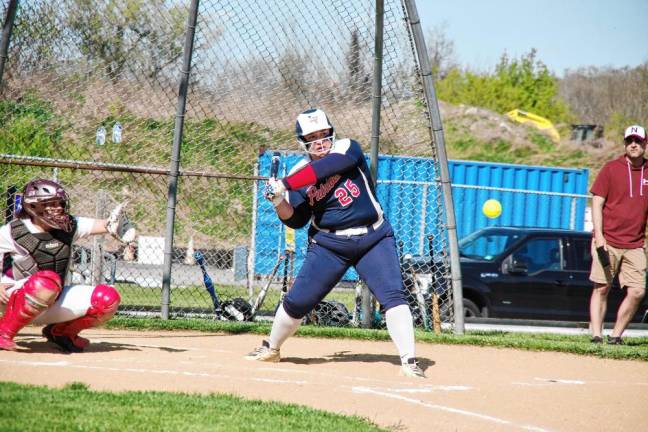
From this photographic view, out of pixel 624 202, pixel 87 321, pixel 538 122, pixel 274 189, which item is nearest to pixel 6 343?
pixel 87 321

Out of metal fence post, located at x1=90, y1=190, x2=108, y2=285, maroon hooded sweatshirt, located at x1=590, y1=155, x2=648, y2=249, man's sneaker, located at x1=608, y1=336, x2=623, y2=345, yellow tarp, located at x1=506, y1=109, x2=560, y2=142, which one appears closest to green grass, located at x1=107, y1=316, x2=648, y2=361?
man's sneaker, located at x1=608, y1=336, x2=623, y2=345

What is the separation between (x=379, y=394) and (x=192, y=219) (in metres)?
6.05

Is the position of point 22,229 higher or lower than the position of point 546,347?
higher

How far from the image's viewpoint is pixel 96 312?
7.27 metres

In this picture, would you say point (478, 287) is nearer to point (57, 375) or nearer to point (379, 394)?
point (379, 394)

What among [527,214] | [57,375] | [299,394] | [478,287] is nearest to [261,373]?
[299,394]

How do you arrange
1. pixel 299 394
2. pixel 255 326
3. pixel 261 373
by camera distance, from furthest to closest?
1. pixel 255 326
2. pixel 261 373
3. pixel 299 394

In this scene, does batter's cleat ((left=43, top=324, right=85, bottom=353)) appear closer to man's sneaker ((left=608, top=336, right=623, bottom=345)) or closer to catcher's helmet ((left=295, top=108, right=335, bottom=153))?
catcher's helmet ((left=295, top=108, right=335, bottom=153))

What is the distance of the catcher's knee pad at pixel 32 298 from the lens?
6891 mm

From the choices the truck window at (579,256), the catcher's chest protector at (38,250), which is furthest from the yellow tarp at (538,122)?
the catcher's chest protector at (38,250)

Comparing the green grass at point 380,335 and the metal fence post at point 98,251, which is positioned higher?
the metal fence post at point 98,251

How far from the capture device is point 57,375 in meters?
6.25

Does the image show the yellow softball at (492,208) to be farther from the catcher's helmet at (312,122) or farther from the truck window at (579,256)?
the catcher's helmet at (312,122)

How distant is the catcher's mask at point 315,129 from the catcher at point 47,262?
4.87 ft
